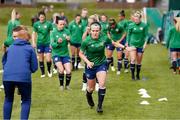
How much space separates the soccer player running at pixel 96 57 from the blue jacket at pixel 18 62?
2.21 m

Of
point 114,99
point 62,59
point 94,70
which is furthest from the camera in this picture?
point 62,59

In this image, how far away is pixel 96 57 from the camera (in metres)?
11.6

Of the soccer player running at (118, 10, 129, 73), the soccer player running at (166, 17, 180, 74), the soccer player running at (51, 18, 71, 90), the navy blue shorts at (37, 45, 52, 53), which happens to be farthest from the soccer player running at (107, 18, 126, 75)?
the soccer player running at (51, 18, 71, 90)

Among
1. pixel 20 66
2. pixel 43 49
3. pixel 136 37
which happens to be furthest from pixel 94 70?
pixel 43 49

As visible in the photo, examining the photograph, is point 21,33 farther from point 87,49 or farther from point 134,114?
point 134,114

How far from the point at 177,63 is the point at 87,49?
7.99 meters

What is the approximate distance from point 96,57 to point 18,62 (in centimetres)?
261

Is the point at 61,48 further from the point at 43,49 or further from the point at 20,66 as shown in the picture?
the point at 20,66

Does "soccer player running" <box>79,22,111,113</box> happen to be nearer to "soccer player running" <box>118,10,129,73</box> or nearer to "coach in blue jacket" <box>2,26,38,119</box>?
"coach in blue jacket" <box>2,26,38,119</box>

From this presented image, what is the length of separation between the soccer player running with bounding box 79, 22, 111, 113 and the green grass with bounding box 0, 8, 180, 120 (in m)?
0.65

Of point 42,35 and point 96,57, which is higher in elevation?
point 96,57

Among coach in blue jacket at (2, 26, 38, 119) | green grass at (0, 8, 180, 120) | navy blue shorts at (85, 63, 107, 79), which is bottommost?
green grass at (0, 8, 180, 120)

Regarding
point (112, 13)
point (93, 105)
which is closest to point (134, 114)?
point (93, 105)

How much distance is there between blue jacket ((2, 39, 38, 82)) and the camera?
9.39m
